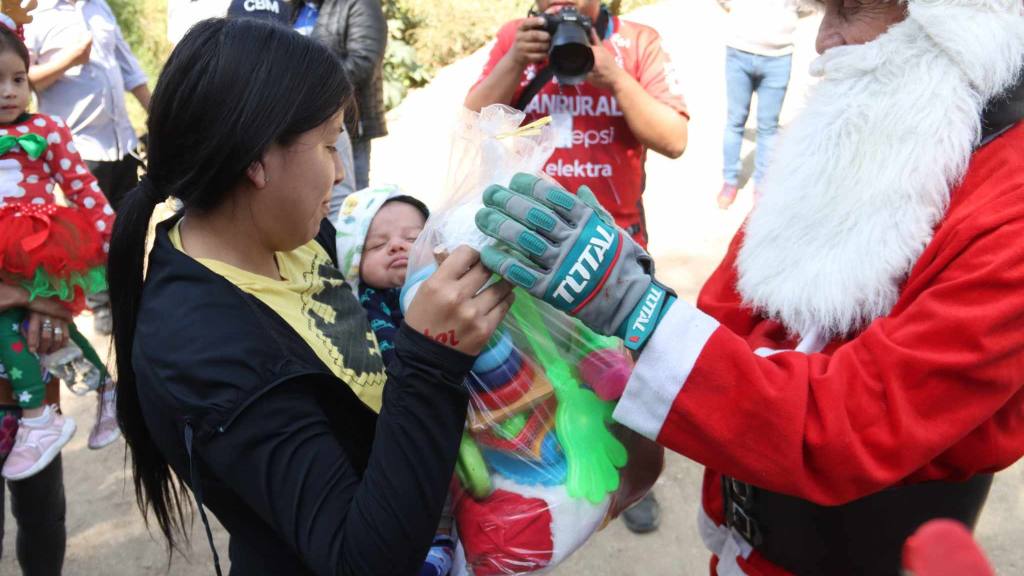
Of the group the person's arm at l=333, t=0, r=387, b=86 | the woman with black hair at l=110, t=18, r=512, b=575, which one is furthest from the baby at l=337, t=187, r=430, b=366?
the person's arm at l=333, t=0, r=387, b=86

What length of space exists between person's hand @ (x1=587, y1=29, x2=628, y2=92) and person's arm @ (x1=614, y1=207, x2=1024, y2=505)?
1.67 meters

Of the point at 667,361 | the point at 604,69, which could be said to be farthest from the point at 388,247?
the point at 604,69

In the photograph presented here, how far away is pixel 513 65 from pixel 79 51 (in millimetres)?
2632

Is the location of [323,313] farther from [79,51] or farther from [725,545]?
[79,51]

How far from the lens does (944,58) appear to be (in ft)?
4.44

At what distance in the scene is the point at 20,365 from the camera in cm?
259

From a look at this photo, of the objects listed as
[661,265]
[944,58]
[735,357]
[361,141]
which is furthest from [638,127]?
[661,265]

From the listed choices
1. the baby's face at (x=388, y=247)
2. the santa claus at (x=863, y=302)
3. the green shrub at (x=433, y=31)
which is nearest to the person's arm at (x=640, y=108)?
the baby's face at (x=388, y=247)

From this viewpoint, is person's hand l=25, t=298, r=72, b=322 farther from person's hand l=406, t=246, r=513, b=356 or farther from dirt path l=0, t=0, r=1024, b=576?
person's hand l=406, t=246, r=513, b=356

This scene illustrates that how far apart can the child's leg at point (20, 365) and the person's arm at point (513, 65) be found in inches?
65.3

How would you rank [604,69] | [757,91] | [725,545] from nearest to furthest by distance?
[725,545], [604,69], [757,91]

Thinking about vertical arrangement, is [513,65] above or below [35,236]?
above

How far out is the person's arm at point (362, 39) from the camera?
4078 mm

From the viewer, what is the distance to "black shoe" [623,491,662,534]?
10.6 ft
